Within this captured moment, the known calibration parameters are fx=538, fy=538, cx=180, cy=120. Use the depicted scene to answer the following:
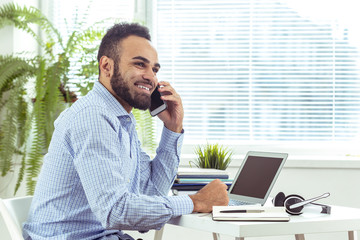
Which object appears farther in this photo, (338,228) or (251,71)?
(251,71)

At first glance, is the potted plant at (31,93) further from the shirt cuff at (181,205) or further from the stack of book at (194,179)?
the shirt cuff at (181,205)

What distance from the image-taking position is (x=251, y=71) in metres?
3.93

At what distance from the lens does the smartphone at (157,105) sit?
2.22m

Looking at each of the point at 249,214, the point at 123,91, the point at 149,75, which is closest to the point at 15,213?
the point at 123,91

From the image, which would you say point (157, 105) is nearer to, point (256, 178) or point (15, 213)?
point (256, 178)

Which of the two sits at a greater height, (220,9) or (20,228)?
(220,9)

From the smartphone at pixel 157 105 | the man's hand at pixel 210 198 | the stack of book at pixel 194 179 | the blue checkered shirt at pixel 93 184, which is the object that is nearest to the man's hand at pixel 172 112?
the smartphone at pixel 157 105

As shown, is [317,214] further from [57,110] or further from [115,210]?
[57,110]

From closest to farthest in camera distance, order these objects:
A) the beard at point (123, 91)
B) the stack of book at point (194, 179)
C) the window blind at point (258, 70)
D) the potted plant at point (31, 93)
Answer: the beard at point (123, 91) → the stack of book at point (194, 179) → the potted plant at point (31, 93) → the window blind at point (258, 70)

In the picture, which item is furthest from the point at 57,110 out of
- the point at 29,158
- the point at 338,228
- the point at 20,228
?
the point at 338,228

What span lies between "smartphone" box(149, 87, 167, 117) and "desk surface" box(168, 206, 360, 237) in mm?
571

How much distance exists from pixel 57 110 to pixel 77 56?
414 mm

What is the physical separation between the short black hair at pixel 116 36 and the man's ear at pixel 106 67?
0.05ft

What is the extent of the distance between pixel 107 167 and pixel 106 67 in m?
0.48
